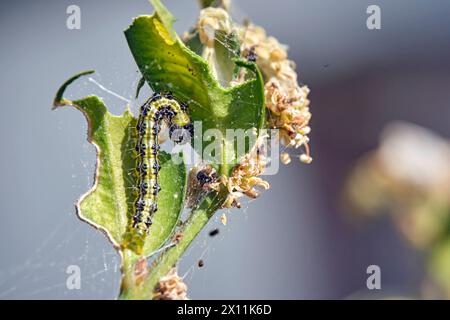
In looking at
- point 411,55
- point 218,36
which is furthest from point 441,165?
point 411,55

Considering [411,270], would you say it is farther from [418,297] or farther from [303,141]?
[303,141]

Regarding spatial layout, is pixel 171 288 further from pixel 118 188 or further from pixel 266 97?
pixel 266 97

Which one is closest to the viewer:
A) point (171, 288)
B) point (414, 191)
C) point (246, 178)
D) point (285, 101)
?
point (171, 288)

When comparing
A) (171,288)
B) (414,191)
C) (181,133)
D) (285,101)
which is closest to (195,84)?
(181,133)

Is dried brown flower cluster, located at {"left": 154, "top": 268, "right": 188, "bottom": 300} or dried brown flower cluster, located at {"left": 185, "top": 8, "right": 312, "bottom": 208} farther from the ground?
dried brown flower cluster, located at {"left": 185, "top": 8, "right": 312, "bottom": 208}

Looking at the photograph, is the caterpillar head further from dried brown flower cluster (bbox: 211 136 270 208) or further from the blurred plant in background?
the blurred plant in background

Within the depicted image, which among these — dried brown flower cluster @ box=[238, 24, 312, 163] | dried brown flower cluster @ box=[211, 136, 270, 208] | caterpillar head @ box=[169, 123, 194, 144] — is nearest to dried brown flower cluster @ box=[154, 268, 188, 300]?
dried brown flower cluster @ box=[211, 136, 270, 208]

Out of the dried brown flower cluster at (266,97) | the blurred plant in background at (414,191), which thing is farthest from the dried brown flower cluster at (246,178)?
the blurred plant in background at (414,191)

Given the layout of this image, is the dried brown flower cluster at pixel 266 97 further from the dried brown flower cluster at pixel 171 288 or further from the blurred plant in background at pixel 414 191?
the blurred plant in background at pixel 414 191
